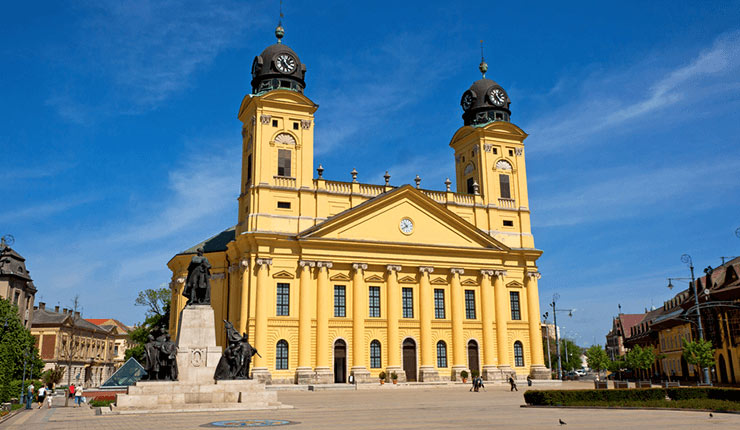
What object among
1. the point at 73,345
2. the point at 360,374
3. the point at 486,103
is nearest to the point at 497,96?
the point at 486,103

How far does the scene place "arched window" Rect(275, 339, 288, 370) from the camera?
141ft

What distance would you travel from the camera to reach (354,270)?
151 feet

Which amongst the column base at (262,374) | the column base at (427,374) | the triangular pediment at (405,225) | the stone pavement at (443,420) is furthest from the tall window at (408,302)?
the stone pavement at (443,420)

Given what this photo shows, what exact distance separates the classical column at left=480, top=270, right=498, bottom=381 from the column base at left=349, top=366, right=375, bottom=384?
31.7ft

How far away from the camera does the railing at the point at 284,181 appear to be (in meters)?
46.2

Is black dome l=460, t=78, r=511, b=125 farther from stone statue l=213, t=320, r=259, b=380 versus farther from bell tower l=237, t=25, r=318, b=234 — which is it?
stone statue l=213, t=320, r=259, b=380

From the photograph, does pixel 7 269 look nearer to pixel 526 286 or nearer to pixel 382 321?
pixel 382 321

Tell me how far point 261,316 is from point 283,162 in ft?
Answer: 39.2

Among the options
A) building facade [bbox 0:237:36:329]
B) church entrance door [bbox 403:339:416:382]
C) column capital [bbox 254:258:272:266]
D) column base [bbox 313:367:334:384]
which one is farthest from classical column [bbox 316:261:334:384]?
building facade [bbox 0:237:36:329]

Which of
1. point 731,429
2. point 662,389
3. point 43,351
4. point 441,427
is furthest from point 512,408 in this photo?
point 43,351

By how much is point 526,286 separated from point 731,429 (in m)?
38.1

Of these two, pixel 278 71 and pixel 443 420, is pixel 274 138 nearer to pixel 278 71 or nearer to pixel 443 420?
pixel 278 71

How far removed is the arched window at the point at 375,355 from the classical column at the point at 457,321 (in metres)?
6.01

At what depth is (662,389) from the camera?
21.9m
